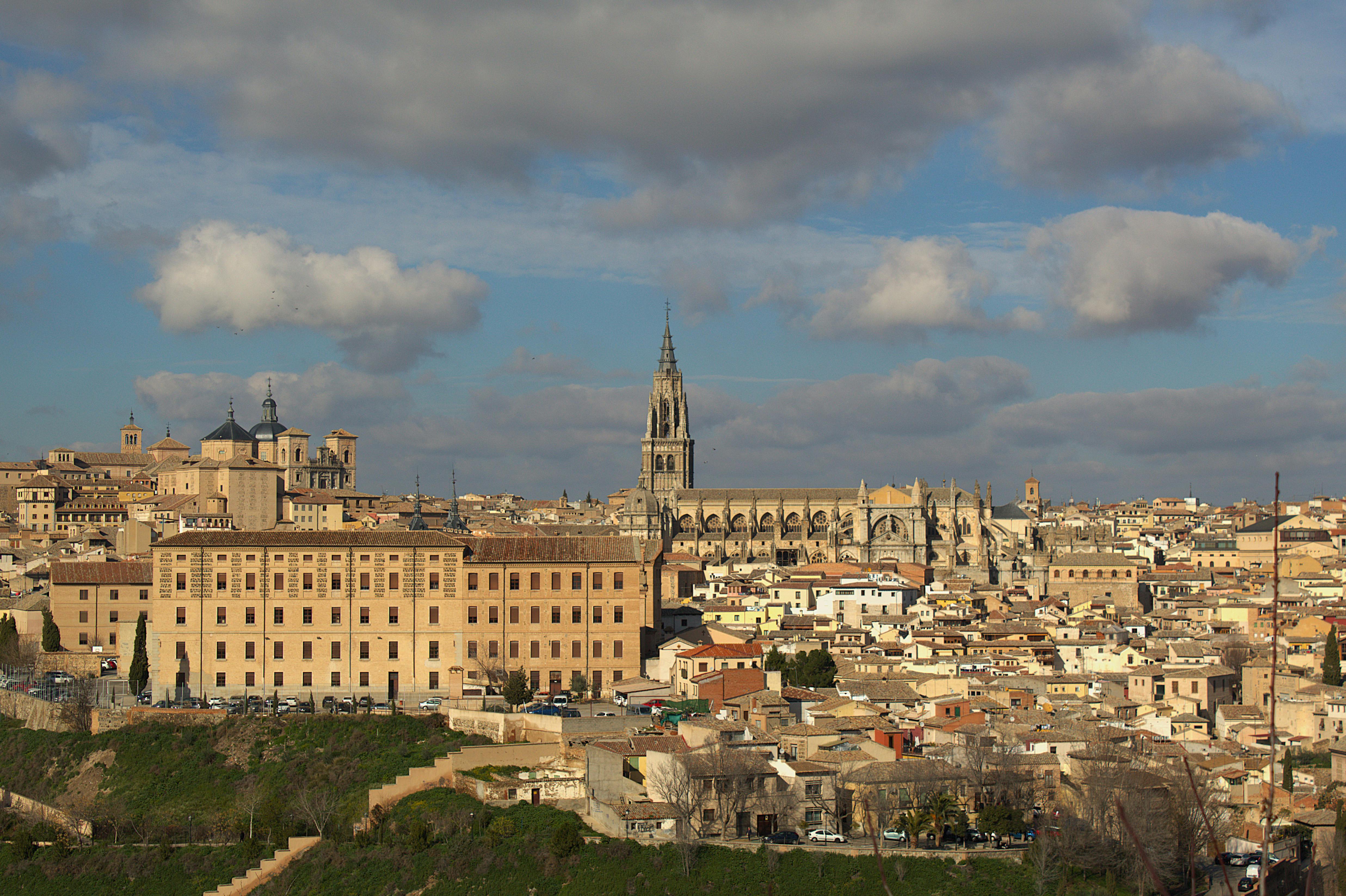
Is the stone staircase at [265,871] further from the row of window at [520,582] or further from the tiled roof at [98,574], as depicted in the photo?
the tiled roof at [98,574]

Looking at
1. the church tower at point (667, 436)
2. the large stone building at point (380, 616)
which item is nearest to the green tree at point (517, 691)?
the large stone building at point (380, 616)

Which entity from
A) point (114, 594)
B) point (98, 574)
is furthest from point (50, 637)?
point (98, 574)

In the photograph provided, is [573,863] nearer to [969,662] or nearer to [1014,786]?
[1014,786]

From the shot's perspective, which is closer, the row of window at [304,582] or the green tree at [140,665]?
the green tree at [140,665]

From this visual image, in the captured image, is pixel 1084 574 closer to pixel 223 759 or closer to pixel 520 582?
pixel 520 582

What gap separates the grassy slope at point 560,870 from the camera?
114 ft

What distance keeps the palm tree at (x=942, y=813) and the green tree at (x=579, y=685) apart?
16484 mm

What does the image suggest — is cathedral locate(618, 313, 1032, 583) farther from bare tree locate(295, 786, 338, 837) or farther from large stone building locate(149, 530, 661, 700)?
bare tree locate(295, 786, 338, 837)

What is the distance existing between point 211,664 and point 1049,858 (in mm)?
28937

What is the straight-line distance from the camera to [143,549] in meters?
81.9

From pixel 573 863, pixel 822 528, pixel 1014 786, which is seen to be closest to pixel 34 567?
pixel 573 863

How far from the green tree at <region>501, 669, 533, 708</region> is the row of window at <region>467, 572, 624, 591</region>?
4.71m

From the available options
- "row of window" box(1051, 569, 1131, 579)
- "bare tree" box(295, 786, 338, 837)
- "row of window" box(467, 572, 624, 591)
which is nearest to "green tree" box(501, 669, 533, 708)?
"row of window" box(467, 572, 624, 591)

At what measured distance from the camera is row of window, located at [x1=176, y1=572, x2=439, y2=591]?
170ft
